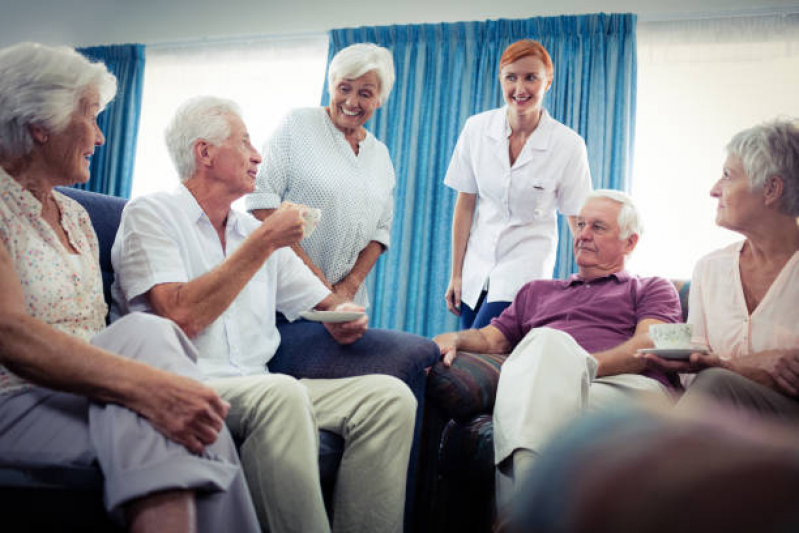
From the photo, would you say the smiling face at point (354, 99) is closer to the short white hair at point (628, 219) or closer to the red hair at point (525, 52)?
the red hair at point (525, 52)

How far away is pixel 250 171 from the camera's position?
1872 mm

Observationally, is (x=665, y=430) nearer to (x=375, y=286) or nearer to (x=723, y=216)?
(x=723, y=216)

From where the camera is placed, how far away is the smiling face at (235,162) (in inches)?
72.3

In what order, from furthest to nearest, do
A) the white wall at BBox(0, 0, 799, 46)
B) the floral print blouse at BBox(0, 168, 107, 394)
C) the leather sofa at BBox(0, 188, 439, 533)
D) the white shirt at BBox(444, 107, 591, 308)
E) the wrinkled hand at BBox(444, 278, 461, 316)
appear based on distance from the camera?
the white wall at BBox(0, 0, 799, 46)
the wrinkled hand at BBox(444, 278, 461, 316)
the white shirt at BBox(444, 107, 591, 308)
the leather sofa at BBox(0, 188, 439, 533)
the floral print blouse at BBox(0, 168, 107, 394)

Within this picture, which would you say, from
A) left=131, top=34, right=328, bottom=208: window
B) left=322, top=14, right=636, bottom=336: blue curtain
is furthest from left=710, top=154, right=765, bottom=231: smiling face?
left=131, top=34, right=328, bottom=208: window

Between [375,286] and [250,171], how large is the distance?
2.32 metres

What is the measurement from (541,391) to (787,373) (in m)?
0.57

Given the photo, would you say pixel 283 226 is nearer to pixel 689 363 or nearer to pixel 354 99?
pixel 354 99

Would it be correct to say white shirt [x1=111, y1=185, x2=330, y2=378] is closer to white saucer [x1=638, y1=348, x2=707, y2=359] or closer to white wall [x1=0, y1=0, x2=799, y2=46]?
white saucer [x1=638, y1=348, x2=707, y2=359]

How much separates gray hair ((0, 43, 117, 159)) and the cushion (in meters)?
1.14

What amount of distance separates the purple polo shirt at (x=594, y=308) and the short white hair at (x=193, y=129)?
1.13 meters

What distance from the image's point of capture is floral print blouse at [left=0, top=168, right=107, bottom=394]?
1.27 meters

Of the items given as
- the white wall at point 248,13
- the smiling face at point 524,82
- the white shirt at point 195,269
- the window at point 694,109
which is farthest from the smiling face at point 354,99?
the white wall at point 248,13

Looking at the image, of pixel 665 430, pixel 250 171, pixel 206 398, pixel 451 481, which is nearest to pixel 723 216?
pixel 451 481
